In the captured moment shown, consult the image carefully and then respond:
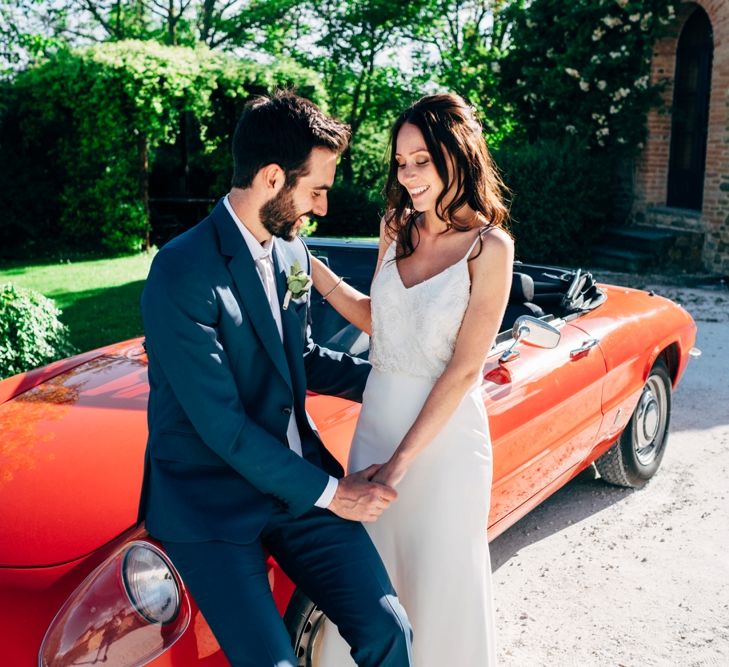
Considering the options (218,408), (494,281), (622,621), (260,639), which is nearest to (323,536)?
(260,639)

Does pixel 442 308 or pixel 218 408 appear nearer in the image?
pixel 218 408

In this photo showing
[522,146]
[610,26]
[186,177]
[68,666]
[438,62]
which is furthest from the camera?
[438,62]

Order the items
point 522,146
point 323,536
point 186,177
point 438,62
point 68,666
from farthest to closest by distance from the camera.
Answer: point 438,62
point 186,177
point 522,146
point 323,536
point 68,666

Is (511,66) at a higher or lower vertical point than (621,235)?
higher

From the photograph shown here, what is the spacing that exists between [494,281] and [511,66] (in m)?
12.6

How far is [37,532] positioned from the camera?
221cm

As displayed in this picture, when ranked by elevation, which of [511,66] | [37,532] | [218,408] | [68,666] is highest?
[511,66]

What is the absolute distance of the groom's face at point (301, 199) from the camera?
2.16 metres

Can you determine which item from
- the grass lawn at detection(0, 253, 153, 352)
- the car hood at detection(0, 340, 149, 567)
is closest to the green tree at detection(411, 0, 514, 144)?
the grass lawn at detection(0, 253, 153, 352)

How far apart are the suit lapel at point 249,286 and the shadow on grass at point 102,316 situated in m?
5.24

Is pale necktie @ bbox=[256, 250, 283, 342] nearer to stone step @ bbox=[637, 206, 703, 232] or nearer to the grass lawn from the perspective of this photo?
the grass lawn

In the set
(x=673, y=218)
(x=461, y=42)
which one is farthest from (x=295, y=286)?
(x=461, y=42)

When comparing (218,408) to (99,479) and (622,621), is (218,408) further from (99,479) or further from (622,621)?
(622,621)

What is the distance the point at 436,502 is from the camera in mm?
2479
